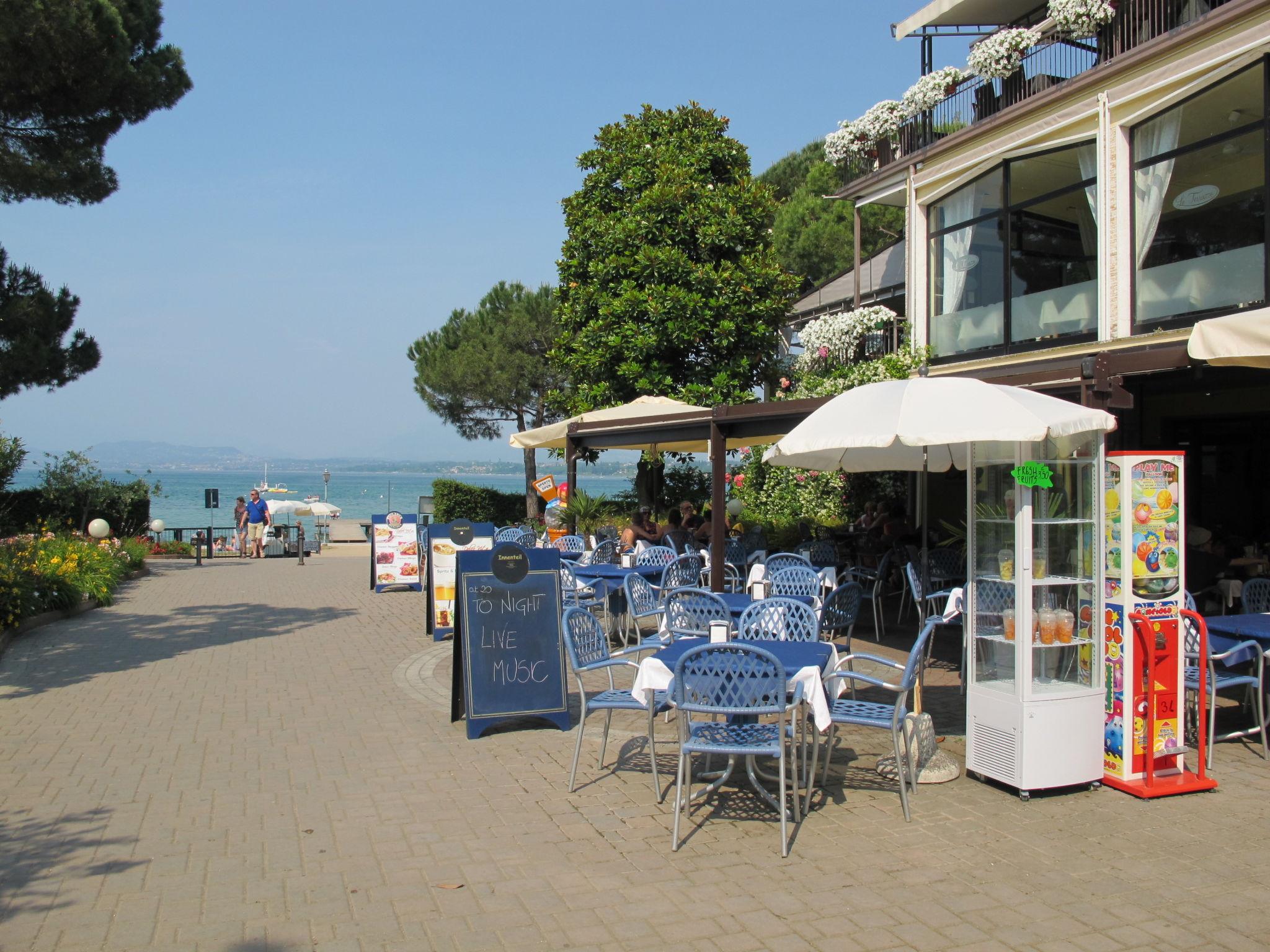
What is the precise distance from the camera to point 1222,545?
31.7 feet

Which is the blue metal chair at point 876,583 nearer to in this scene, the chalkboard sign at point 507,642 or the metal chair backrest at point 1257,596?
the metal chair backrest at point 1257,596

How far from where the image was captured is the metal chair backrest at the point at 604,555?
38.5 ft

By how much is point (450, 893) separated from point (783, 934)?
1.39 m

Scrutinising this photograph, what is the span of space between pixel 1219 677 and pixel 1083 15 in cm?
830

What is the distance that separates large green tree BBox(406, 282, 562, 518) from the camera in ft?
101

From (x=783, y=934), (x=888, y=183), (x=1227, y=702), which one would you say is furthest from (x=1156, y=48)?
(x=783, y=934)

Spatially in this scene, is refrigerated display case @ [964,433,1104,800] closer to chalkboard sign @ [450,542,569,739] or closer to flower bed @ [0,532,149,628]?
chalkboard sign @ [450,542,569,739]

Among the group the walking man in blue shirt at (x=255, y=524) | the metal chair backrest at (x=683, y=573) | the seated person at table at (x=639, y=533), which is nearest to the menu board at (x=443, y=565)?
the seated person at table at (x=639, y=533)

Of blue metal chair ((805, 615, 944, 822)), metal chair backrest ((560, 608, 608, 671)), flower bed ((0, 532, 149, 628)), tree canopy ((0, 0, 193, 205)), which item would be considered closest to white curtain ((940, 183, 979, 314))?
blue metal chair ((805, 615, 944, 822))

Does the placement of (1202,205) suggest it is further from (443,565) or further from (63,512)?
(63,512)

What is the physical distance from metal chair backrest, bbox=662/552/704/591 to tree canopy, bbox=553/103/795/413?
296 inches

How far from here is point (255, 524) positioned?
2508 centimetres

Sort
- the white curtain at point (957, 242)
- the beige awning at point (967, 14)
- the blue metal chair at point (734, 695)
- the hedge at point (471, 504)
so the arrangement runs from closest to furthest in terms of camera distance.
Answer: the blue metal chair at point (734, 695), the white curtain at point (957, 242), the beige awning at point (967, 14), the hedge at point (471, 504)

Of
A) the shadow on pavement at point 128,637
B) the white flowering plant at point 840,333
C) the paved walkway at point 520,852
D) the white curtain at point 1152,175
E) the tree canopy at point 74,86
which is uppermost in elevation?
the tree canopy at point 74,86
